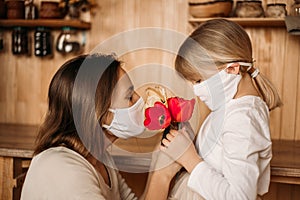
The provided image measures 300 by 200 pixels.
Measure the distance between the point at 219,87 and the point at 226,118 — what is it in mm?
100

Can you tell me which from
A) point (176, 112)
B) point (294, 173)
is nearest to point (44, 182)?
point (176, 112)

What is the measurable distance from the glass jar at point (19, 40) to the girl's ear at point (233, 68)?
1.60 meters

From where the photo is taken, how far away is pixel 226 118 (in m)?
1.48

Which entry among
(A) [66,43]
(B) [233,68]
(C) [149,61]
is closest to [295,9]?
(C) [149,61]

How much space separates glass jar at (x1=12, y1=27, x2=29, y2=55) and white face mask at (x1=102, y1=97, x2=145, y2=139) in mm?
1368

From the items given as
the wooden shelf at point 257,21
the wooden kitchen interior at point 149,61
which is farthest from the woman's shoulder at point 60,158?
the wooden shelf at point 257,21

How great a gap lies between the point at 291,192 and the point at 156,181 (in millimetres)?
1243

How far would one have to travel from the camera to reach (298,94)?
8.27 feet

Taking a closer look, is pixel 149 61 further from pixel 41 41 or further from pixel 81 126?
pixel 81 126

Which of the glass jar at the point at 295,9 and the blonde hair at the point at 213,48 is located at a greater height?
the glass jar at the point at 295,9

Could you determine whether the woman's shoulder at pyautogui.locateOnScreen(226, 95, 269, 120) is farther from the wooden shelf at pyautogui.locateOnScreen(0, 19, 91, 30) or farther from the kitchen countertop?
the wooden shelf at pyautogui.locateOnScreen(0, 19, 91, 30)

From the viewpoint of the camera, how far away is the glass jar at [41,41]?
270 cm

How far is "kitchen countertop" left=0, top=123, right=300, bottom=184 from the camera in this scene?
1.89 m

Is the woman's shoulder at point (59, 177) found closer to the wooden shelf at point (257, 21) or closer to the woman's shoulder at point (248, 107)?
the woman's shoulder at point (248, 107)
